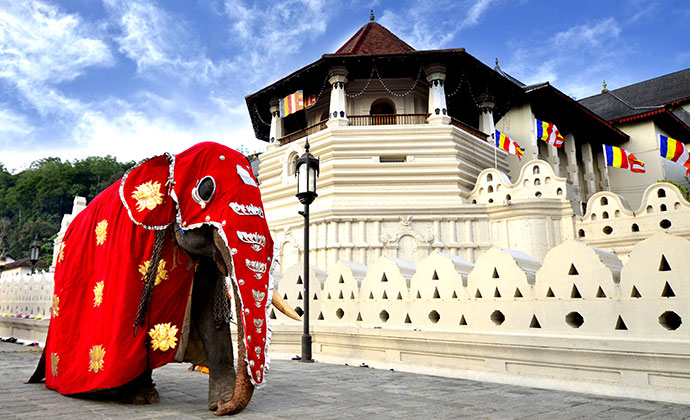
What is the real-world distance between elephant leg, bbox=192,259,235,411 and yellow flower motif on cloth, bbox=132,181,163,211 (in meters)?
0.66

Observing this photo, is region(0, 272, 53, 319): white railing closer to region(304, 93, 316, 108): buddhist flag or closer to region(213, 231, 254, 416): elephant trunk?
region(213, 231, 254, 416): elephant trunk

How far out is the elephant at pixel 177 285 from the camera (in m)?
3.77

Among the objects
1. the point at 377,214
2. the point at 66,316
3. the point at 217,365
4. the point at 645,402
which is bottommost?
the point at 645,402

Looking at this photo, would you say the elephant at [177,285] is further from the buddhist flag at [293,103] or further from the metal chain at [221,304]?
the buddhist flag at [293,103]

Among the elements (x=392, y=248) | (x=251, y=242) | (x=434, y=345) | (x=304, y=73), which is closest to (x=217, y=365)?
(x=251, y=242)

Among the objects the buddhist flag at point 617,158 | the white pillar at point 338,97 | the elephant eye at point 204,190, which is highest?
the white pillar at point 338,97

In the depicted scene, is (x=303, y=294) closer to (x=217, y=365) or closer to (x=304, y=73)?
(x=217, y=365)

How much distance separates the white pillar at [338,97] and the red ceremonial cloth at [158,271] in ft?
47.5

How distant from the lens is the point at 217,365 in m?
4.11

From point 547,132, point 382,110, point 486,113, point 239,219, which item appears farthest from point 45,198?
point 239,219

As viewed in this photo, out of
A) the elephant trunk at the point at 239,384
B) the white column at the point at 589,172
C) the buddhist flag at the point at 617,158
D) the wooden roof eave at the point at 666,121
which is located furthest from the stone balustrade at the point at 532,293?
the wooden roof eave at the point at 666,121

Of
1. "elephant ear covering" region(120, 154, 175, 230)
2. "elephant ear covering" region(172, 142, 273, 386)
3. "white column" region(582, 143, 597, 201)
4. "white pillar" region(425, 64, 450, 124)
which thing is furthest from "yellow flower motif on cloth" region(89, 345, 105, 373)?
"white column" region(582, 143, 597, 201)

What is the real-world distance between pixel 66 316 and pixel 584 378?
5127 mm

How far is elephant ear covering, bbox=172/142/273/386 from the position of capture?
367 centimetres
